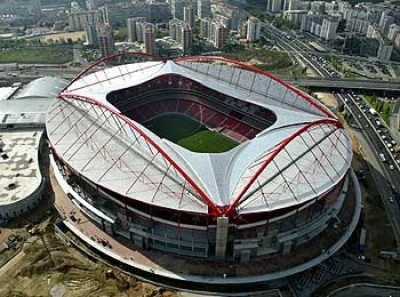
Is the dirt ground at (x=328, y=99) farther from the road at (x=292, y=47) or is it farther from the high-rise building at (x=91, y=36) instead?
the high-rise building at (x=91, y=36)

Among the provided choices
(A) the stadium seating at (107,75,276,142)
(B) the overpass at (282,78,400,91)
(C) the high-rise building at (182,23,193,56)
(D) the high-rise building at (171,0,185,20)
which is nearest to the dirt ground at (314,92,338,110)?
(B) the overpass at (282,78,400,91)

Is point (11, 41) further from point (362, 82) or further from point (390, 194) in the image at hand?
point (390, 194)

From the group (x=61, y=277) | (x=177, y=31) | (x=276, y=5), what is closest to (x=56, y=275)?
(x=61, y=277)

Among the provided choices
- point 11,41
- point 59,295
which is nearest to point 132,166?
point 59,295

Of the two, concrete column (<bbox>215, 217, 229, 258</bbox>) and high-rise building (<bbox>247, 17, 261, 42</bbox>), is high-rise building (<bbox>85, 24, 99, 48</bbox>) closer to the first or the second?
A: high-rise building (<bbox>247, 17, 261, 42</bbox>)

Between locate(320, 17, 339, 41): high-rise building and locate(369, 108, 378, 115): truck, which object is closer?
locate(369, 108, 378, 115): truck
